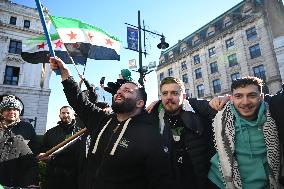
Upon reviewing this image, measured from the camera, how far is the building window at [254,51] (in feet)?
113

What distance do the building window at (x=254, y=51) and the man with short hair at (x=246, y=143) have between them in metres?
34.6

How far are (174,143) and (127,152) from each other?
2.51 feet

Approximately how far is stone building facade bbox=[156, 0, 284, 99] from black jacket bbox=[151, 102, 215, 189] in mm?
25909

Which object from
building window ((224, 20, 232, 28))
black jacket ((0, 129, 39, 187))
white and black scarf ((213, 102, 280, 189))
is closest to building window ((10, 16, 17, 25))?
building window ((224, 20, 232, 28))

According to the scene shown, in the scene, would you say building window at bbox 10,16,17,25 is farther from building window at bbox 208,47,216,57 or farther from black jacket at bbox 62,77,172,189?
black jacket at bbox 62,77,172,189

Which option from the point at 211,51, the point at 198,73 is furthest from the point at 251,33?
the point at 198,73

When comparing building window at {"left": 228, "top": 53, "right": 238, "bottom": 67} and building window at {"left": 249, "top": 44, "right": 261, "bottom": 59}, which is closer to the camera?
building window at {"left": 249, "top": 44, "right": 261, "bottom": 59}

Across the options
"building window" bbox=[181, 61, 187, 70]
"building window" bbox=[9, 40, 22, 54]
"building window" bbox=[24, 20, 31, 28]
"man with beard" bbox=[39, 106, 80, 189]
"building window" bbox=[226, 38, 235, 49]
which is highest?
"building window" bbox=[24, 20, 31, 28]

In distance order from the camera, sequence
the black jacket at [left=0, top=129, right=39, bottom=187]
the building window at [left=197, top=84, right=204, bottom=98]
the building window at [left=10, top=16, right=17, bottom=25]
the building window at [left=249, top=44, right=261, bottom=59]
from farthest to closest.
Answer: the building window at [left=197, top=84, right=204, bottom=98] → the building window at [left=249, top=44, right=261, bottom=59] → the building window at [left=10, top=16, right=17, bottom=25] → the black jacket at [left=0, top=129, right=39, bottom=187]

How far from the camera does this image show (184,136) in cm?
320

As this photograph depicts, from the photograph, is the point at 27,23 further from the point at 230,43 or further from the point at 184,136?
the point at 184,136

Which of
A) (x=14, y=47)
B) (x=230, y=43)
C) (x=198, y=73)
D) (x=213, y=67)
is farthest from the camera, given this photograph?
(x=198, y=73)

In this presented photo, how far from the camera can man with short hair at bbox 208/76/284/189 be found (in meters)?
2.76

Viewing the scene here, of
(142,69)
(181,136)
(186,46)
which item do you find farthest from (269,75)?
(181,136)
